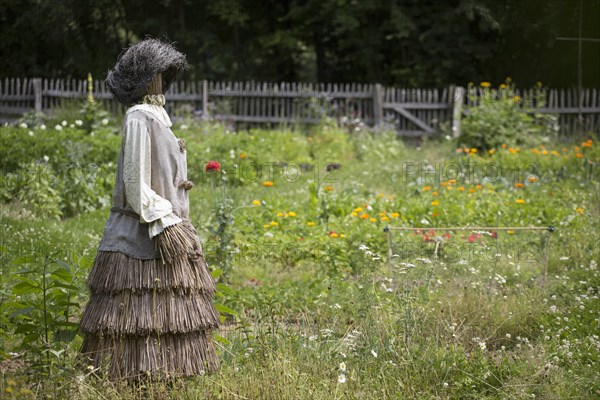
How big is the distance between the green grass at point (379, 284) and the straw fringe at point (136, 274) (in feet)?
1.12

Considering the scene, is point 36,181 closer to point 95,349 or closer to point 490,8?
point 95,349

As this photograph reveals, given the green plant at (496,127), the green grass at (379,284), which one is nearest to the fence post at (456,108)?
the green plant at (496,127)

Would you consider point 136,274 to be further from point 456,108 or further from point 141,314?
point 456,108

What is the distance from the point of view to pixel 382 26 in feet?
60.4

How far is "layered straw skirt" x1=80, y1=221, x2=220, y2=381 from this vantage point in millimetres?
3646

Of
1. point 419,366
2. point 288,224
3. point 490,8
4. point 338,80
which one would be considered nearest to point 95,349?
point 419,366

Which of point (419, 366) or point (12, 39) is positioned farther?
point (12, 39)

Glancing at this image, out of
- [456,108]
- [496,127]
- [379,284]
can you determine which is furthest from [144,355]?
[456,108]

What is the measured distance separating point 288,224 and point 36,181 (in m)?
2.65

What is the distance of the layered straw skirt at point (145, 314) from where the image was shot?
12.0ft

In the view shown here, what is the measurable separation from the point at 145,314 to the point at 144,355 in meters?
0.20

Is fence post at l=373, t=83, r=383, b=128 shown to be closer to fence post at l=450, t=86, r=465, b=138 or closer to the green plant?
fence post at l=450, t=86, r=465, b=138

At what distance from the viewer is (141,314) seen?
365cm

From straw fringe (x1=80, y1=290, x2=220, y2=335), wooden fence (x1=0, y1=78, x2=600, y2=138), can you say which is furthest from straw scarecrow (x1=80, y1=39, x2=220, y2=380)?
wooden fence (x1=0, y1=78, x2=600, y2=138)
